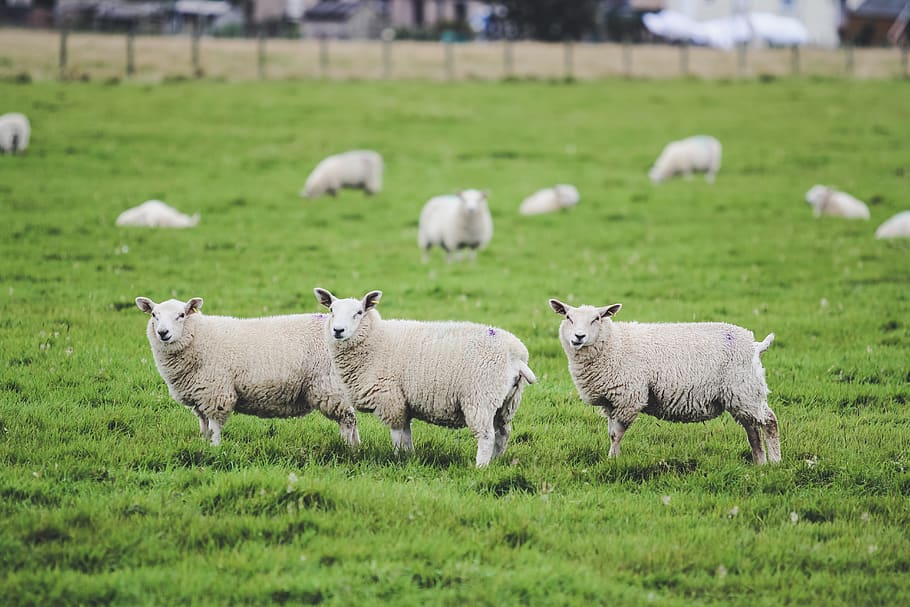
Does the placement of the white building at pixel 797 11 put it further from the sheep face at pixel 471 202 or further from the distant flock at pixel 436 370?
the distant flock at pixel 436 370

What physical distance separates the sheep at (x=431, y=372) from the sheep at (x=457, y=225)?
8.16 m

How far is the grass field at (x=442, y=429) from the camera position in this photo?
5.35 metres

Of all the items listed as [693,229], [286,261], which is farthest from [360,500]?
[693,229]

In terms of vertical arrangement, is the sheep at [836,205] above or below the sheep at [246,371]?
above

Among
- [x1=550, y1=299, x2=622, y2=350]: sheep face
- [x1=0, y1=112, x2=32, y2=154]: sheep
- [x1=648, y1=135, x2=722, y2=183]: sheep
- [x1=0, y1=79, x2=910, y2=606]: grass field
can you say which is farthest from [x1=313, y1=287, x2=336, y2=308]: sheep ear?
[x1=648, y1=135, x2=722, y2=183]: sheep

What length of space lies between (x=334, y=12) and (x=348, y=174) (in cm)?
7023

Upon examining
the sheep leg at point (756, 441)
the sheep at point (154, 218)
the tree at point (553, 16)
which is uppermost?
the tree at point (553, 16)

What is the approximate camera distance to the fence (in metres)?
35.7

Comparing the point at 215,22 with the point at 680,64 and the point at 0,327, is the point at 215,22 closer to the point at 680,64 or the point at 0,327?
the point at 680,64

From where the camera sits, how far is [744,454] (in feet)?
24.5

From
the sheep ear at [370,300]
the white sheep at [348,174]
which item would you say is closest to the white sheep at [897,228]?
the white sheep at [348,174]

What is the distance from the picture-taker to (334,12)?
87.1 metres

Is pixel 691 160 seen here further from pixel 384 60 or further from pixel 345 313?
pixel 384 60

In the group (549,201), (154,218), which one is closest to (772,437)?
(154,218)
